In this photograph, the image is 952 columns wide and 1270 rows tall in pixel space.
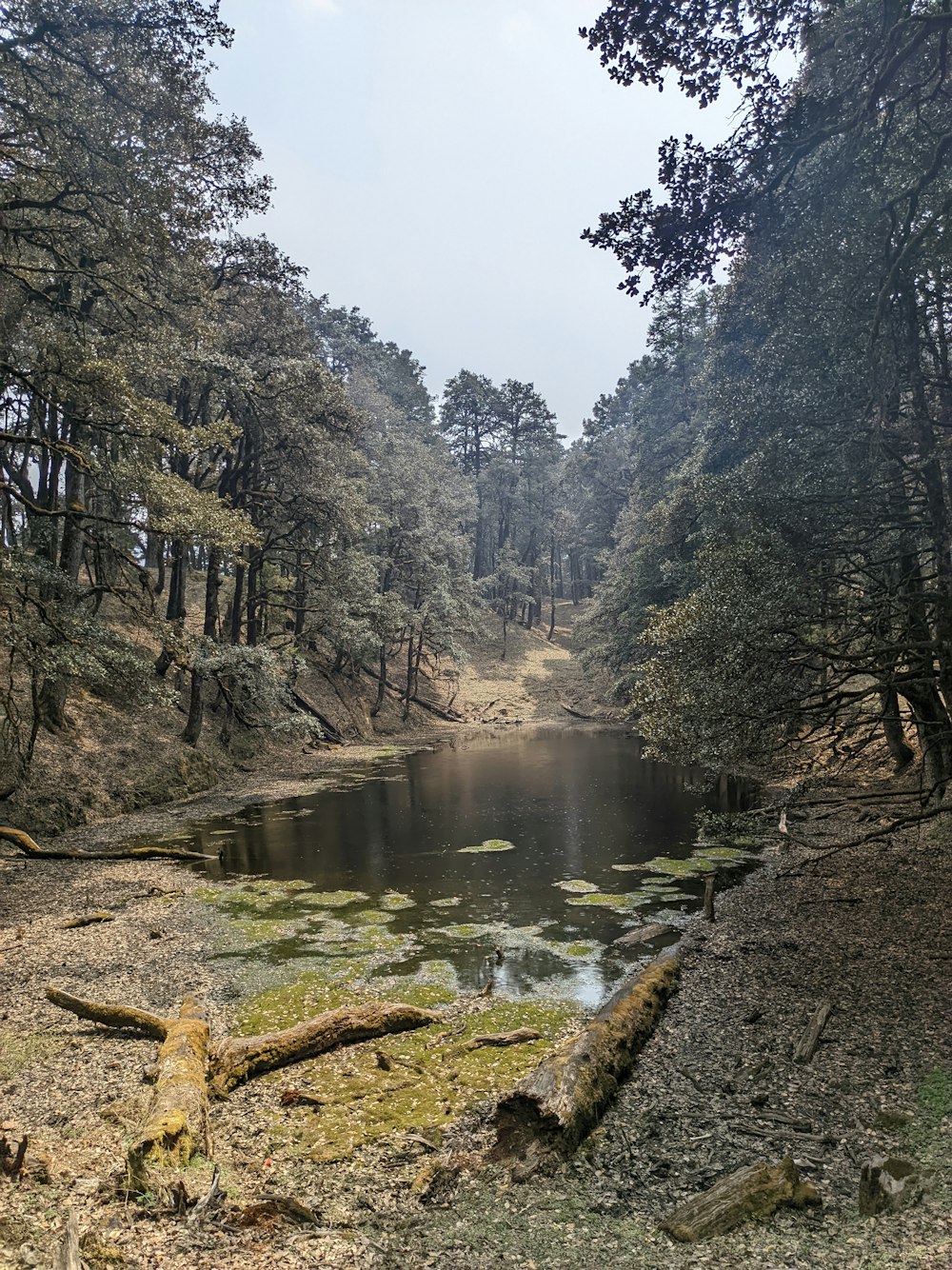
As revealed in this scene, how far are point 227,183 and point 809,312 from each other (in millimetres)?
16484

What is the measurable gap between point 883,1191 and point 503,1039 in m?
4.44

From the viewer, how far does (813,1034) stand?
805 centimetres

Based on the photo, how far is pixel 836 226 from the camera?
11422 mm

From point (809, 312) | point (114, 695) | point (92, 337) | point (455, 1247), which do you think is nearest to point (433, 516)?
point (114, 695)

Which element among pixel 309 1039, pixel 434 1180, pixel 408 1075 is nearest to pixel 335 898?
pixel 309 1039

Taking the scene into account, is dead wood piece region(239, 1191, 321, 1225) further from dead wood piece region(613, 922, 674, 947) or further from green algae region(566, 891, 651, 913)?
green algae region(566, 891, 651, 913)

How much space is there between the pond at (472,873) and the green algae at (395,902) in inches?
2.2

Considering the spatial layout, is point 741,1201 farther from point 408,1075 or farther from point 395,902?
point 395,902

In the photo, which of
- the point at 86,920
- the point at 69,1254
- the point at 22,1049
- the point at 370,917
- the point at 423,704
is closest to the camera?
the point at 69,1254

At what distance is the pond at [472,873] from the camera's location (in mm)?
11461

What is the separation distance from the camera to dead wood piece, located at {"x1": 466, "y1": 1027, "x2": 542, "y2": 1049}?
8.61 m

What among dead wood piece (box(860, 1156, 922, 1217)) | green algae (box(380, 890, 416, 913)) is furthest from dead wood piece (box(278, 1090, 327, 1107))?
green algae (box(380, 890, 416, 913))

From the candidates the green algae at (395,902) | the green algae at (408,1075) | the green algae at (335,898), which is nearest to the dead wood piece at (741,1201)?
the green algae at (408,1075)

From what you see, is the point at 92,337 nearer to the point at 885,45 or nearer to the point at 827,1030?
the point at 885,45
